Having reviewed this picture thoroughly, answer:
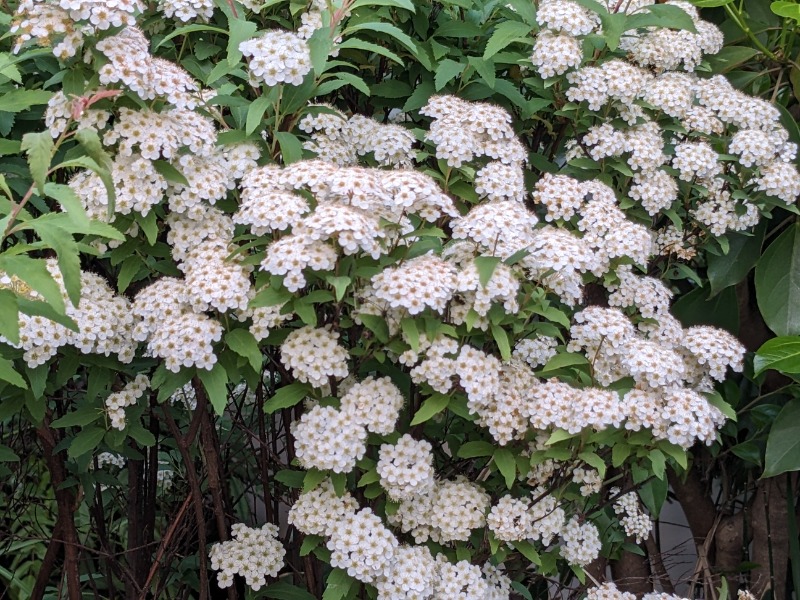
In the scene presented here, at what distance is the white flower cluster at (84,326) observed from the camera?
1994 mm

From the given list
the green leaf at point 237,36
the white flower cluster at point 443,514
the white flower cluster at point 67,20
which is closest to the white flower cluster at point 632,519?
the white flower cluster at point 443,514

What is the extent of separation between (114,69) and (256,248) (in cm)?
50

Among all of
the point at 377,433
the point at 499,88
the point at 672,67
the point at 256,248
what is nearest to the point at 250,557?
the point at 377,433

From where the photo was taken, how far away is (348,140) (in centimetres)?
249

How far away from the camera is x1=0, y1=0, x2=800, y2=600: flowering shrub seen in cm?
201

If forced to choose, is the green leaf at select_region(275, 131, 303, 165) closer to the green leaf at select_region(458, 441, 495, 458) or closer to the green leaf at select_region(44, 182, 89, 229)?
the green leaf at select_region(44, 182, 89, 229)

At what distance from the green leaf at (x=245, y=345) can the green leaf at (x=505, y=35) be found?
101 cm

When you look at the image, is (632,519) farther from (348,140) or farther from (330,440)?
(348,140)

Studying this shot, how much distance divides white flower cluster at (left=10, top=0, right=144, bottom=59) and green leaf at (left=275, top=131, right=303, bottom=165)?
A: 1.36ft

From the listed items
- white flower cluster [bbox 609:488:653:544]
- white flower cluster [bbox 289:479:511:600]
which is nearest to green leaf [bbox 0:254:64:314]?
white flower cluster [bbox 289:479:511:600]

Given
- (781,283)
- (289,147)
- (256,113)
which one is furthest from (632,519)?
(256,113)

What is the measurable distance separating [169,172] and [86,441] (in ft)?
2.18

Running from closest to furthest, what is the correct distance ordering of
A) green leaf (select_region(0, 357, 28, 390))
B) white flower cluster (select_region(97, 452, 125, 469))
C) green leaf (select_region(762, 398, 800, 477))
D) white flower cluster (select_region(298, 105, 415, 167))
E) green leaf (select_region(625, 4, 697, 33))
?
green leaf (select_region(0, 357, 28, 390)), white flower cluster (select_region(298, 105, 415, 167)), green leaf (select_region(625, 4, 697, 33)), green leaf (select_region(762, 398, 800, 477)), white flower cluster (select_region(97, 452, 125, 469))

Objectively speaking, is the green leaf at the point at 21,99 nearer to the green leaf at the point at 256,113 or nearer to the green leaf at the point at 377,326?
the green leaf at the point at 256,113
